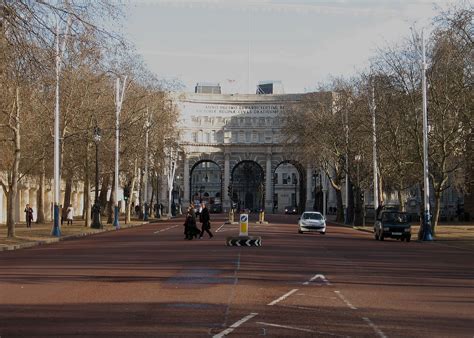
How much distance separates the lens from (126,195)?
75438 mm

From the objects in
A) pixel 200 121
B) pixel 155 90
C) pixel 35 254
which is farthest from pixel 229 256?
pixel 200 121

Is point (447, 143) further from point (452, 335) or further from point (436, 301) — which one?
point (452, 335)

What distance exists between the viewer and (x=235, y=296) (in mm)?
14922

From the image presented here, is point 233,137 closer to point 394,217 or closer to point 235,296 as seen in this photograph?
point 394,217

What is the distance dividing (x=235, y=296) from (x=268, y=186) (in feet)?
408

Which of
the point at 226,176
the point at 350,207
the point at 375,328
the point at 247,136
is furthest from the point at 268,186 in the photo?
the point at 375,328

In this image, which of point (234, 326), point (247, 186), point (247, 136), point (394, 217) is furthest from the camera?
point (247, 186)

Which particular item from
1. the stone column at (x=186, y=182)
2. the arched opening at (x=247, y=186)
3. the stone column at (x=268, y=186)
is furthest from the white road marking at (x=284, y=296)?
the arched opening at (x=247, y=186)

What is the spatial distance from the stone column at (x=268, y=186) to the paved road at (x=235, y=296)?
11111 centimetres

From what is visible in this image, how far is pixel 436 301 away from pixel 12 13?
48.1 feet

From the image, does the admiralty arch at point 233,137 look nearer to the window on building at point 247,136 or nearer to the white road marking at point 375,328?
the window on building at point 247,136

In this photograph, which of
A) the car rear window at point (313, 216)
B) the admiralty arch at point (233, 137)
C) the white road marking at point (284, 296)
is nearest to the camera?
the white road marking at point (284, 296)

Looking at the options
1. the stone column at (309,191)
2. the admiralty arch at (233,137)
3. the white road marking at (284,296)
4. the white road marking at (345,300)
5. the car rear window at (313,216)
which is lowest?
the white road marking at (345,300)

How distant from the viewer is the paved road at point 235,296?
11188mm
